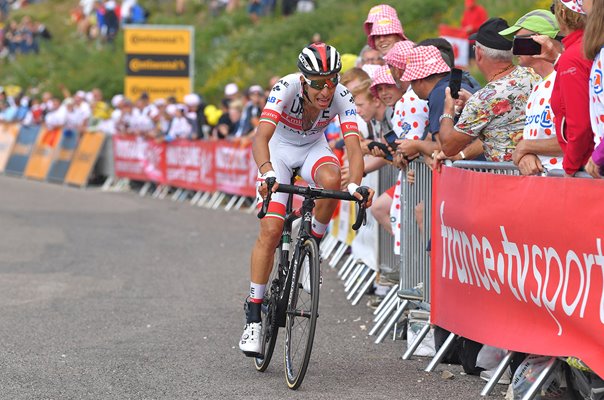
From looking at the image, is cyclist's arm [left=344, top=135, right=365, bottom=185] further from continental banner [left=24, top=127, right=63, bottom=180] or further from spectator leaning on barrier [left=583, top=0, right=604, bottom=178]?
continental banner [left=24, top=127, right=63, bottom=180]

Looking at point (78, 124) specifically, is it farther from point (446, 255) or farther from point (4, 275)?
point (446, 255)

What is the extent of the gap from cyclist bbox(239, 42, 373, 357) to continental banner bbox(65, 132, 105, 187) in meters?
20.2

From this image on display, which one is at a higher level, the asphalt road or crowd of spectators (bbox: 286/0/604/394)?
crowd of spectators (bbox: 286/0/604/394)

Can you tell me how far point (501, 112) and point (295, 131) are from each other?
1.36 metres

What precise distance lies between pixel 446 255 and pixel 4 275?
20.1ft

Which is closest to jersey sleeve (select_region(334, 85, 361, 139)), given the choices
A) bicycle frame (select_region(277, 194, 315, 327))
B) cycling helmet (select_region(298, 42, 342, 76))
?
cycling helmet (select_region(298, 42, 342, 76))

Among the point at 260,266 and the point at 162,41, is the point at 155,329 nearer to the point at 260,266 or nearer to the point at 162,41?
the point at 260,266

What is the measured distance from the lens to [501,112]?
7.45 meters

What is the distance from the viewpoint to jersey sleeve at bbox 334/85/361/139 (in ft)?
25.1

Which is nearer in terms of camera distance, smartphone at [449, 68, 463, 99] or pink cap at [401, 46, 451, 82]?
smartphone at [449, 68, 463, 99]

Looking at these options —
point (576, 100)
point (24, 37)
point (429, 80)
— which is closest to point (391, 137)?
point (429, 80)

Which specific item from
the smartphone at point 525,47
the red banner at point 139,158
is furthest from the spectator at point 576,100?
the red banner at point 139,158

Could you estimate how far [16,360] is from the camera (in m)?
7.83

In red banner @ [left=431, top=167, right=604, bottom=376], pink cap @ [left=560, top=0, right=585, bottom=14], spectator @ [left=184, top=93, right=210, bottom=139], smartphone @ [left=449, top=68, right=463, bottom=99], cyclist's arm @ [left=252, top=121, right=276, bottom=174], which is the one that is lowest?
spectator @ [left=184, top=93, right=210, bottom=139]
